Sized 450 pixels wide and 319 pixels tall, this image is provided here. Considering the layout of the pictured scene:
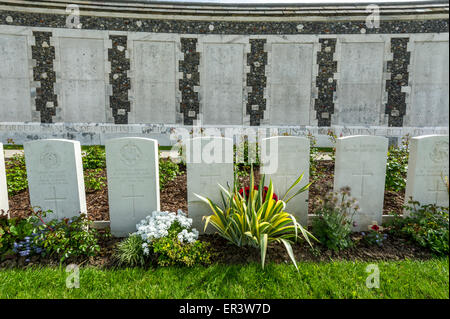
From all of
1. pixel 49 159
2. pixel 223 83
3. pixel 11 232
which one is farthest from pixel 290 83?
pixel 11 232

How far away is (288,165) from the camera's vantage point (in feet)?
12.6

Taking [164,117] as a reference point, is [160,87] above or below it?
above

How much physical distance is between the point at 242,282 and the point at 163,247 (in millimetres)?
969

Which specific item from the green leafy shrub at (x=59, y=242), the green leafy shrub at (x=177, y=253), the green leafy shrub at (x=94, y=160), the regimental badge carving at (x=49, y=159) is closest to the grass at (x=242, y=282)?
the green leafy shrub at (x=177, y=253)

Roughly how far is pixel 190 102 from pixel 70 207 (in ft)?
25.2

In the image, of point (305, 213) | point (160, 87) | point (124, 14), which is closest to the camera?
point (305, 213)

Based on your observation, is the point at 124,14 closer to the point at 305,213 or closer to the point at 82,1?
the point at 82,1

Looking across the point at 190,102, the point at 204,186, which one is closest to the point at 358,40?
the point at 190,102

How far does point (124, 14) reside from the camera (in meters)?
9.93

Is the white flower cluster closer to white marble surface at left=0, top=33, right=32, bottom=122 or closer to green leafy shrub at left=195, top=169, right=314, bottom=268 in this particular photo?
green leafy shrub at left=195, top=169, right=314, bottom=268

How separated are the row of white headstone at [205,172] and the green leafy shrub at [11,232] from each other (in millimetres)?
326

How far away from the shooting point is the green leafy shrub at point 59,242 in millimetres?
3152

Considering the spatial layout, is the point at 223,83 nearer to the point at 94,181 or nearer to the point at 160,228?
the point at 94,181

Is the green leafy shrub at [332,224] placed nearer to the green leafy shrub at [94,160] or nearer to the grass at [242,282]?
the grass at [242,282]
